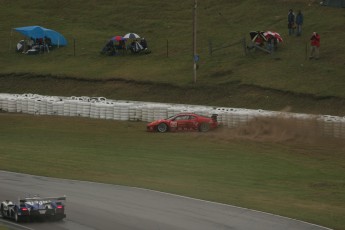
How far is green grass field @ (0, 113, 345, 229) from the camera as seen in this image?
30.1m

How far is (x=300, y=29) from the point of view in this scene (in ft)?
219

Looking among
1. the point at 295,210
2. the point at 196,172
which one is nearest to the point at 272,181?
the point at 196,172

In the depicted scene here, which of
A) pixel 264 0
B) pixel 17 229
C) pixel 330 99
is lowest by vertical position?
pixel 17 229

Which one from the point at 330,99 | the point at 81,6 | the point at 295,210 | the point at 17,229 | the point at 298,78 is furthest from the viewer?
the point at 81,6

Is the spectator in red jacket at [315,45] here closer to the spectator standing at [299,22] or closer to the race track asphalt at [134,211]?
the spectator standing at [299,22]

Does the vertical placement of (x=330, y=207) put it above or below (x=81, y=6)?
below

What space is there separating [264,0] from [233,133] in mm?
35218

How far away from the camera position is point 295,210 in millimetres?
27875

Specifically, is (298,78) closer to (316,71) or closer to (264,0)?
(316,71)

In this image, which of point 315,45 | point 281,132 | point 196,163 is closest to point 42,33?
point 315,45

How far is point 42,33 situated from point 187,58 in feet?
44.4

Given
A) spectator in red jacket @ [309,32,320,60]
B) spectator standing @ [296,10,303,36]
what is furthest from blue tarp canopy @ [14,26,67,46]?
spectator in red jacket @ [309,32,320,60]

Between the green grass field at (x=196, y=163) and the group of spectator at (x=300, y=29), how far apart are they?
16.8m

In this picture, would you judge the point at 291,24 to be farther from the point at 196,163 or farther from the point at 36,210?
the point at 36,210
